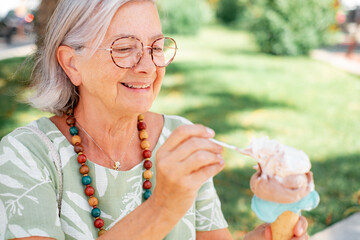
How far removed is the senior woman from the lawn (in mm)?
692

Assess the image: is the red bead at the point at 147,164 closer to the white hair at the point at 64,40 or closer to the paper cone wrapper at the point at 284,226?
the white hair at the point at 64,40

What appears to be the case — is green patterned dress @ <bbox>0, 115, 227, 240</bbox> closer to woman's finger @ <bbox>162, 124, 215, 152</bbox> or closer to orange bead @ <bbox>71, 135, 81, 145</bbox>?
orange bead @ <bbox>71, 135, 81, 145</bbox>

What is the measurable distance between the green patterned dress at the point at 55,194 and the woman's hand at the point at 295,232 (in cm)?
34

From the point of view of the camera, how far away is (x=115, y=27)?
1.68 metres

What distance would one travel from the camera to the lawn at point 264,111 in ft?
13.6

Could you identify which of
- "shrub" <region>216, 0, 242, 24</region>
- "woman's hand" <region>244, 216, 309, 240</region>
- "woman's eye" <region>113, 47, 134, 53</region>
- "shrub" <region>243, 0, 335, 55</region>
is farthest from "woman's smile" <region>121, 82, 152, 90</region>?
"shrub" <region>216, 0, 242, 24</region>

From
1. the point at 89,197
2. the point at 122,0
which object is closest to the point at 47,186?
the point at 89,197

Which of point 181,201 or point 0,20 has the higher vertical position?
point 181,201

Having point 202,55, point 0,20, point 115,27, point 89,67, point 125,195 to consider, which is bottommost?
point 202,55

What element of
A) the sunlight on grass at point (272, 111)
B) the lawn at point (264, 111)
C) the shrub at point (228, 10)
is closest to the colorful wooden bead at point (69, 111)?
the lawn at point (264, 111)

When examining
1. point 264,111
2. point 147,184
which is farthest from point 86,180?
point 264,111

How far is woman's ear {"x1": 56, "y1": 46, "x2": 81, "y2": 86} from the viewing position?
71.0 inches

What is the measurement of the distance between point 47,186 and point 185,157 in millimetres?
634

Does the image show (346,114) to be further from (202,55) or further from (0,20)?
(0,20)
